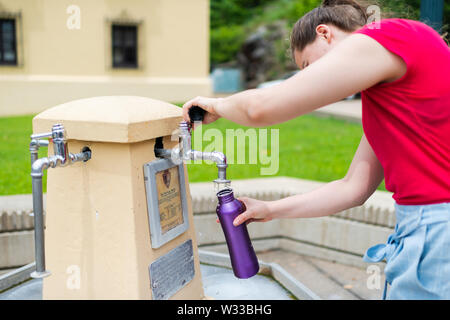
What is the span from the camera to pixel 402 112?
123cm

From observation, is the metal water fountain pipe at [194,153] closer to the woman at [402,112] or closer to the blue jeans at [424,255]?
the woman at [402,112]

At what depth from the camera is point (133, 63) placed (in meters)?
13.4

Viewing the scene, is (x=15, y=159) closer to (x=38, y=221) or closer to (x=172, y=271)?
(x=172, y=271)

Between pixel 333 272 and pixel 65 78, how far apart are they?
407 inches

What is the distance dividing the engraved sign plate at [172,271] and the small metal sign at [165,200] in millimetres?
78

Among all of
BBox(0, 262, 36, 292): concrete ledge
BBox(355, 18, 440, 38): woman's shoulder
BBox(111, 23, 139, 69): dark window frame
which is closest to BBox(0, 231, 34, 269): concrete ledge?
BBox(0, 262, 36, 292): concrete ledge

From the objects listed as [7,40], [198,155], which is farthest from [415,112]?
[7,40]

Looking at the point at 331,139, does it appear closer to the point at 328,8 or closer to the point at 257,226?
the point at 257,226

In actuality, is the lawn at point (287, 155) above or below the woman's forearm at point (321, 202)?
below

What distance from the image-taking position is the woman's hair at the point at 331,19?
1460 mm

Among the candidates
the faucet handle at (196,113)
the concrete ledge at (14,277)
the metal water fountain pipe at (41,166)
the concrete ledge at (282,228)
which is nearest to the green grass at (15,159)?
the concrete ledge at (282,228)

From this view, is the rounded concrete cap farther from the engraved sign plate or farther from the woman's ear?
the woman's ear

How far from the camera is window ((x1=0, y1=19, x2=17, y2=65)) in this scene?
1173 centimetres
